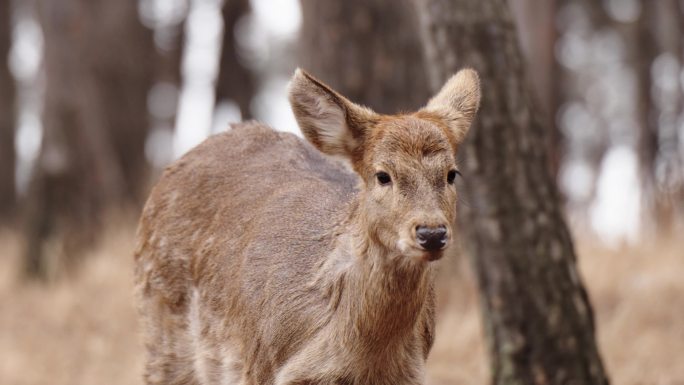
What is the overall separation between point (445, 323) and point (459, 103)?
439cm

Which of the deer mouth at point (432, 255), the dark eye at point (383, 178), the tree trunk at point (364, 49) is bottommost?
the deer mouth at point (432, 255)

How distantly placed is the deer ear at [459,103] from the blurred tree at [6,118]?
16887 mm

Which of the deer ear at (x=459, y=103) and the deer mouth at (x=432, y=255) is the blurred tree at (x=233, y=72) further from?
the deer mouth at (x=432, y=255)

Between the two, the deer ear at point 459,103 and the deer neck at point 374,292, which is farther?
the deer ear at point 459,103

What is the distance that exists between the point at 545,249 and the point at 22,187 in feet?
63.1

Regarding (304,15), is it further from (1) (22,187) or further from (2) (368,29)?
(1) (22,187)

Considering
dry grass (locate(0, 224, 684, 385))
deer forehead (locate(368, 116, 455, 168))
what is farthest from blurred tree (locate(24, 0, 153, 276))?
deer forehead (locate(368, 116, 455, 168))

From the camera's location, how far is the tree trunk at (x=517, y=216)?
7121 mm

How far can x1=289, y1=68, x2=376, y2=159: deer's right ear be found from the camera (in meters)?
5.47

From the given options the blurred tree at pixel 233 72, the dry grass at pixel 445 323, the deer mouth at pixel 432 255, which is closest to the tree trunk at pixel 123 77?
the blurred tree at pixel 233 72

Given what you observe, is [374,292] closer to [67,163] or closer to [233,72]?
[67,163]

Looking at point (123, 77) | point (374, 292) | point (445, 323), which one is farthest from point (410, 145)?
point (123, 77)

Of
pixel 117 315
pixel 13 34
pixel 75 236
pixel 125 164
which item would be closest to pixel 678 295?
pixel 117 315

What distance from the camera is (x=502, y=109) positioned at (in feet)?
23.4
